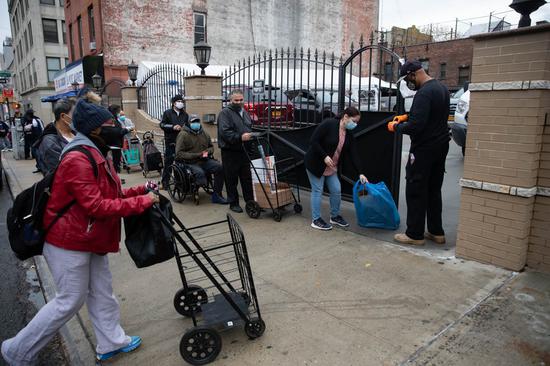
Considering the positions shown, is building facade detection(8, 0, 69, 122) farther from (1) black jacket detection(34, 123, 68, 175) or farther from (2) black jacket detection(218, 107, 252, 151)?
(1) black jacket detection(34, 123, 68, 175)

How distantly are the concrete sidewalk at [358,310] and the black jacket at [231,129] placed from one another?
6.94 ft

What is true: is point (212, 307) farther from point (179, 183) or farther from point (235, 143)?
point (179, 183)

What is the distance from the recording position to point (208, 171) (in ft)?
25.6

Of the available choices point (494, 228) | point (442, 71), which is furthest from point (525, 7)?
point (442, 71)

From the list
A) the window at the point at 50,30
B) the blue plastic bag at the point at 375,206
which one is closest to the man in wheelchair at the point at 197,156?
the blue plastic bag at the point at 375,206

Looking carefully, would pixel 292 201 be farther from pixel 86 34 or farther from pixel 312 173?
pixel 86 34

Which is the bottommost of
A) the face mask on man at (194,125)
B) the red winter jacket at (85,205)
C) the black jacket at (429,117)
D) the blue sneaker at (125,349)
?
the blue sneaker at (125,349)

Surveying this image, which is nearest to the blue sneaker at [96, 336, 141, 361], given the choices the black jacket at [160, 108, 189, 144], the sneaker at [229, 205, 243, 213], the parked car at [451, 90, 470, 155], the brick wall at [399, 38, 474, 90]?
the sneaker at [229, 205, 243, 213]

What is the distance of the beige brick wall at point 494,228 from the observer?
425 cm

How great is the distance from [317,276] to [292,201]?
2.44m

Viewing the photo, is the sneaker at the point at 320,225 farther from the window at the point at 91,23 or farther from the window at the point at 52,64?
the window at the point at 52,64

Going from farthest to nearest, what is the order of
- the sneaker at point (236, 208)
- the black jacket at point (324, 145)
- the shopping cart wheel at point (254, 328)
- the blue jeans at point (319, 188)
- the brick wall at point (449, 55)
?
the brick wall at point (449, 55) → the sneaker at point (236, 208) → the blue jeans at point (319, 188) → the black jacket at point (324, 145) → the shopping cart wheel at point (254, 328)

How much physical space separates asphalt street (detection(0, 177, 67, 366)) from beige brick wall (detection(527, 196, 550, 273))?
459cm

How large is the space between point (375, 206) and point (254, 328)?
2861 mm
